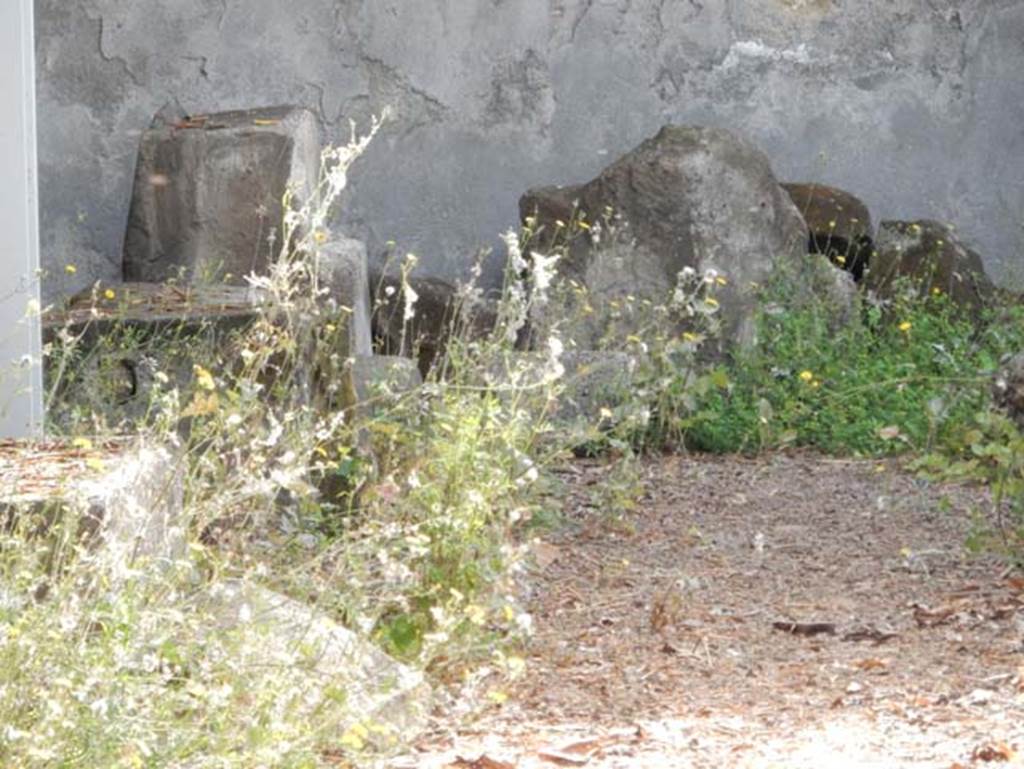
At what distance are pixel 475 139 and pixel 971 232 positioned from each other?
7.59ft

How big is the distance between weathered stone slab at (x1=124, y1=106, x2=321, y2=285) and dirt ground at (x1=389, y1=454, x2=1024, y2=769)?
65.3 inches

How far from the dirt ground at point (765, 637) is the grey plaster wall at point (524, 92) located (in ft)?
8.05

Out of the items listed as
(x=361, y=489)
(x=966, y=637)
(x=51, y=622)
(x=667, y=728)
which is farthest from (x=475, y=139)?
(x=51, y=622)

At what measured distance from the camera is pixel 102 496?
3447 millimetres

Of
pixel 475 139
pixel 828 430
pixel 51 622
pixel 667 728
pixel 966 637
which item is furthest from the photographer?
pixel 475 139

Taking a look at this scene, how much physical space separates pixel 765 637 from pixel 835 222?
170 inches

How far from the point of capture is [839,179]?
8984 mm

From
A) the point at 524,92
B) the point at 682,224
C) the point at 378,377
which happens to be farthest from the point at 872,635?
the point at 524,92

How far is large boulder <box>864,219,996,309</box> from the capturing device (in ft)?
27.7

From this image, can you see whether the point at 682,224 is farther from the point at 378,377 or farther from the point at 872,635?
the point at 872,635

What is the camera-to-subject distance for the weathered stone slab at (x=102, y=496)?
316cm

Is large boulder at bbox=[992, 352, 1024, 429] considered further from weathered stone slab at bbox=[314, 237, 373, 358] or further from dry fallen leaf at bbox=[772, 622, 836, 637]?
weathered stone slab at bbox=[314, 237, 373, 358]

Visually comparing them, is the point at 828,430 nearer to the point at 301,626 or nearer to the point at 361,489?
the point at 361,489

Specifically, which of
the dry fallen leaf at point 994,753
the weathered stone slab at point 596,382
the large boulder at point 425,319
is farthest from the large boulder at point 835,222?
the dry fallen leaf at point 994,753
